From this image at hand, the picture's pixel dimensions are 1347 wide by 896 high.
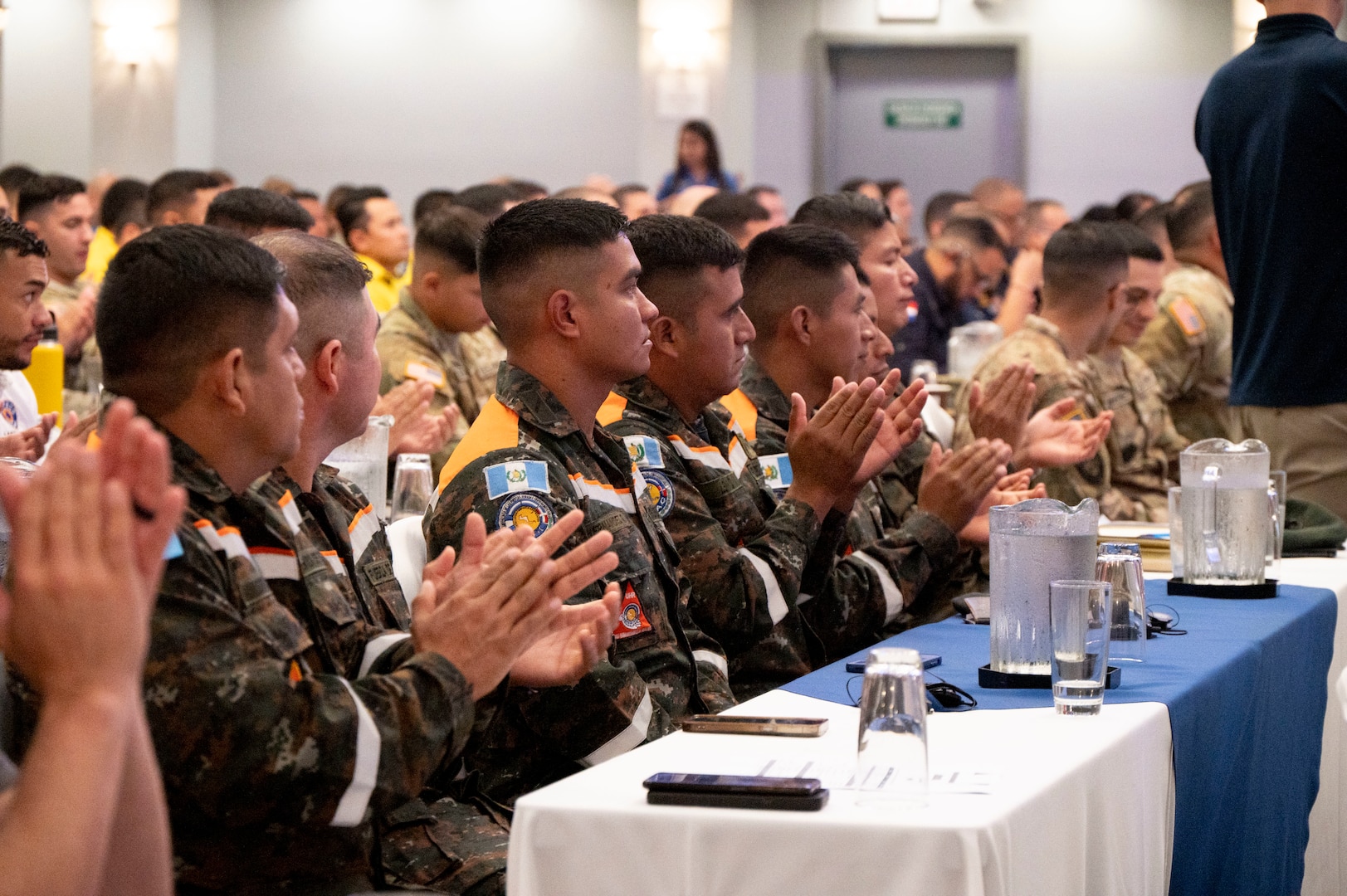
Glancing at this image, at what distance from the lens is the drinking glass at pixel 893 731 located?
5.42 ft

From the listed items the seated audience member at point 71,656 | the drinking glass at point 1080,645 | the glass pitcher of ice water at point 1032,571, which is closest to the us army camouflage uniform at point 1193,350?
the glass pitcher of ice water at point 1032,571

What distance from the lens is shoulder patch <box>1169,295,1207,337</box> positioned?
544 centimetres

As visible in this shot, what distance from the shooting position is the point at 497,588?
1.75 m

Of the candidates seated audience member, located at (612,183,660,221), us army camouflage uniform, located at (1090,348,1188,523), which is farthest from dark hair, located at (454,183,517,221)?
us army camouflage uniform, located at (1090,348,1188,523)

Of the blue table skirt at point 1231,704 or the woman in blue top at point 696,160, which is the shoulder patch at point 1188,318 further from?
the woman in blue top at point 696,160

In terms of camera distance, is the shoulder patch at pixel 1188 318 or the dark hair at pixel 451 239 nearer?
the dark hair at pixel 451 239

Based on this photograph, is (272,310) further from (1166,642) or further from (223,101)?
(223,101)

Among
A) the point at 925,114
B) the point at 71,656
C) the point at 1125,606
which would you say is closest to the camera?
the point at 71,656

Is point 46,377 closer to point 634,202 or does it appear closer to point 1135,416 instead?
point 1135,416

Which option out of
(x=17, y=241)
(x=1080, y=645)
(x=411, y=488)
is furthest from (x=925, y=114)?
(x=1080, y=645)

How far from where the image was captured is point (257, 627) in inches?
66.2

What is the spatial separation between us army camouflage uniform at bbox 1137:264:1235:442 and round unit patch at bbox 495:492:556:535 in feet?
12.2

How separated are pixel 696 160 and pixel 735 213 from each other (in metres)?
4.44

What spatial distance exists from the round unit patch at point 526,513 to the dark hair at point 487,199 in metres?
3.64
